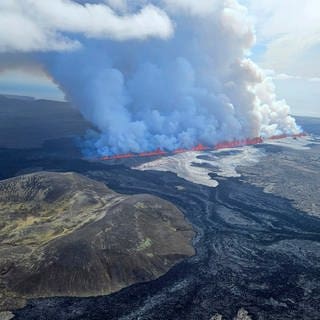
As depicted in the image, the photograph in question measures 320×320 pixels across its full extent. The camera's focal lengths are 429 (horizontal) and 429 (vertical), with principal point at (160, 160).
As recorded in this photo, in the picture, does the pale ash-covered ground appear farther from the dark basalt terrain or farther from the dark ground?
the dark basalt terrain

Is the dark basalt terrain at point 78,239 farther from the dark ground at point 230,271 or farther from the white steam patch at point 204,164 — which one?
the white steam patch at point 204,164

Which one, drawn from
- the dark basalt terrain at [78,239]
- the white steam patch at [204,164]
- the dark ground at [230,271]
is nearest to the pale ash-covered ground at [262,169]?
the white steam patch at [204,164]

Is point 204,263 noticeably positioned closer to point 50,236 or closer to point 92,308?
point 92,308

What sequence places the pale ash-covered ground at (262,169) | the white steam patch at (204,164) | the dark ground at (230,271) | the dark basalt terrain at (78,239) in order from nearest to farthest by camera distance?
the dark ground at (230,271) < the dark basalt terrain at (78,239) < the pale ash-covered ground at (262,169) < the white steam patch at (204,164)

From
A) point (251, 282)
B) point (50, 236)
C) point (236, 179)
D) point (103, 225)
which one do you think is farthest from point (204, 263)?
point (236, 179)

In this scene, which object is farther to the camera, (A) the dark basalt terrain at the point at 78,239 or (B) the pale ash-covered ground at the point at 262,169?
(B) the pale ash-covered ground at the point at 262,169

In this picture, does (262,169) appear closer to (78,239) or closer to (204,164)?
(204,164)

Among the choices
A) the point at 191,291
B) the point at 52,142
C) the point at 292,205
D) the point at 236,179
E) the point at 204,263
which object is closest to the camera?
the point at 191,291
